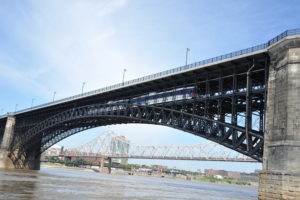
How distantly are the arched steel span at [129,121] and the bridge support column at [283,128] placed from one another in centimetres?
534

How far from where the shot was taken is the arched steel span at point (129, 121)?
4447 cm

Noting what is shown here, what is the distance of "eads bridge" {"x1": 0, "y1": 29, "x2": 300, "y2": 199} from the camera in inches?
1319

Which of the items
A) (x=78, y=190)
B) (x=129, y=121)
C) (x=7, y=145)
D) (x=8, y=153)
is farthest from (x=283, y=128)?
(x=8, y=153)

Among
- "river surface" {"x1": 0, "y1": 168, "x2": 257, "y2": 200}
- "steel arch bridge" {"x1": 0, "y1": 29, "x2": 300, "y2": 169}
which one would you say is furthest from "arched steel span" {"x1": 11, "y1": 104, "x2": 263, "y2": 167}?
"river surface" {"x1": 0, "y1": 168, "x2": 257, "y2": 200}

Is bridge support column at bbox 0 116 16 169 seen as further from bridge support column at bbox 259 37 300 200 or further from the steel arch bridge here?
bridge support column at bbox 259 37 300 200

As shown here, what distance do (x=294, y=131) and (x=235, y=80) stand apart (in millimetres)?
14734

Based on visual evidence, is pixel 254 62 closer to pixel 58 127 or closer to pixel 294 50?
pixel 294 50

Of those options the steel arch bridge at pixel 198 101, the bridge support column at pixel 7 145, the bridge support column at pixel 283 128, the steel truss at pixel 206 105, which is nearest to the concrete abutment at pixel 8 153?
the bridge support column at pixel 7 145

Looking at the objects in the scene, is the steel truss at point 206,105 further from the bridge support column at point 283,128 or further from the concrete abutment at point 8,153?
the concrete abutment at point 8,153

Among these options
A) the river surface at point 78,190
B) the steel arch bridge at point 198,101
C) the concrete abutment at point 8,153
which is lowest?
the river surface at point 78,190

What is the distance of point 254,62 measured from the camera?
4378 centimetres

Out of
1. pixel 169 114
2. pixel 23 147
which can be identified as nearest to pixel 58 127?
pixel 23 147

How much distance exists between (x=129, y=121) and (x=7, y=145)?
160 feet

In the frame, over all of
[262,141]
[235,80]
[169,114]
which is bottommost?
[262,141]
